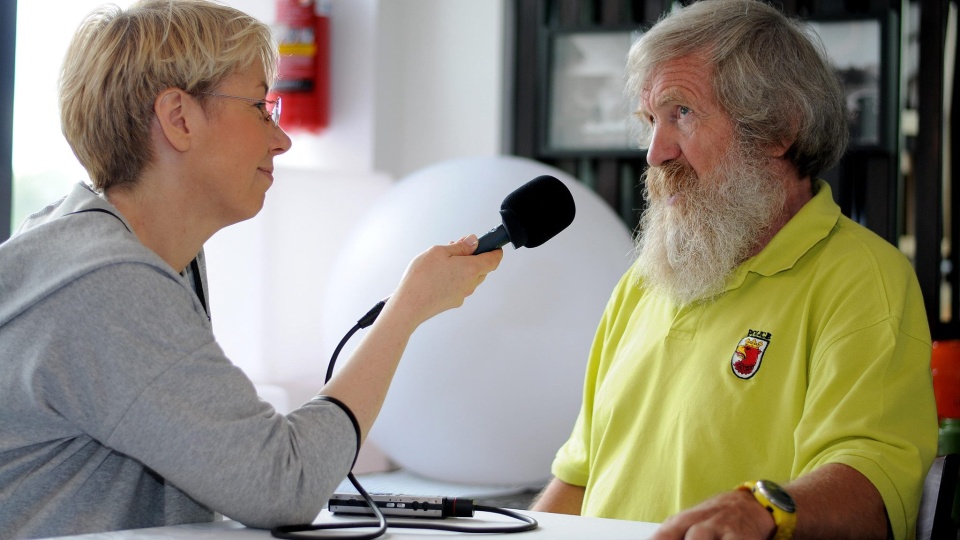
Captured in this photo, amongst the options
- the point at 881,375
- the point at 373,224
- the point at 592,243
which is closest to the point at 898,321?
the point at 881,375

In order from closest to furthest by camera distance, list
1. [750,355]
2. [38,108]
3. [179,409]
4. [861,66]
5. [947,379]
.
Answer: [179,409] → [750,355] → [947,379] → [38,108] → [861,66]

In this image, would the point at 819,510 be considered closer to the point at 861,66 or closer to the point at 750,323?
the point at 750,323

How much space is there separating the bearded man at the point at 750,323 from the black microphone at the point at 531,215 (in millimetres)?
286

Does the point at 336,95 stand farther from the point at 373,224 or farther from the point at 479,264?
the point at 479,264

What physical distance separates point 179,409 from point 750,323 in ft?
2.67

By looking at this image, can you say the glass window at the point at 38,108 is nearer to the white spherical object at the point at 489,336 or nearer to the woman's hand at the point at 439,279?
the white spherical object at the point at 489,336

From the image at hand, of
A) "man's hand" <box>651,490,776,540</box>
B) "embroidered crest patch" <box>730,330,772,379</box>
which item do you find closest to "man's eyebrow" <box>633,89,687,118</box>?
"embroidered crest patch" <box>730,330,772,379</box>

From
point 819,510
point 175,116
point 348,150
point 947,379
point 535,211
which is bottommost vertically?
point 947,379

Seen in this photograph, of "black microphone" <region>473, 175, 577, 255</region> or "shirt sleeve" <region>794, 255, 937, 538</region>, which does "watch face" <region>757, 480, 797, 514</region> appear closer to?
"shirt sleeve" <region>794, 255, 937, 538</region>

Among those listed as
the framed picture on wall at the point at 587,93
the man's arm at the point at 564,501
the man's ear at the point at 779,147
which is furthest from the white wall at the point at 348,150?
the man's ear at the point at 779,147

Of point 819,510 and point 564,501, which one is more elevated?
point 819,510

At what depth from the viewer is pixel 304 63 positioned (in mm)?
3254

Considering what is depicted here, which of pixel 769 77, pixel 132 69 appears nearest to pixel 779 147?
pixel 769 77

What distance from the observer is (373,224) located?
107 inches
